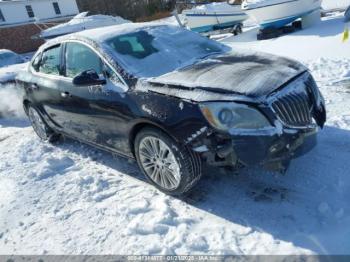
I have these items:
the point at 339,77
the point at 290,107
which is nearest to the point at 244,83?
the point at 290,107

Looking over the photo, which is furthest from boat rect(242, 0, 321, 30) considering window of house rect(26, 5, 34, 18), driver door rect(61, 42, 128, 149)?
window of house rect(26, 5, 34, 18)

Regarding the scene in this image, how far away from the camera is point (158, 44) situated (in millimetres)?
3988

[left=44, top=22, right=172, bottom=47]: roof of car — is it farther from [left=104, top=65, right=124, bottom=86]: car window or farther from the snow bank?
the snow bank

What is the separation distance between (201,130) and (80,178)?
6.74 feet

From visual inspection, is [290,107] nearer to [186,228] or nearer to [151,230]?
[186,228]

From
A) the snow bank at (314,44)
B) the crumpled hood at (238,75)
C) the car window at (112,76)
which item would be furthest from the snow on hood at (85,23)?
the crumpled hood at (238,75)

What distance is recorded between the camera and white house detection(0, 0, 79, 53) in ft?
102

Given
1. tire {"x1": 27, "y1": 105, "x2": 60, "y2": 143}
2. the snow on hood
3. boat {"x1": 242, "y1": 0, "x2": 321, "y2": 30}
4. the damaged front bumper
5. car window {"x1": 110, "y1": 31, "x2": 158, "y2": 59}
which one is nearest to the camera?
the damaged front bumper

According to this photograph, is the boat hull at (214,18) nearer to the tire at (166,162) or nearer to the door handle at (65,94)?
the door handle at (65,94)

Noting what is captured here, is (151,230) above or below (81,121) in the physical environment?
below

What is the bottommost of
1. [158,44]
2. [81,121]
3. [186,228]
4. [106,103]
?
[186,228]

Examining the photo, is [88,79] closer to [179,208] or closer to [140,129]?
[140,129]

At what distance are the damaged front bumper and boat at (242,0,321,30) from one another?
9560 mm

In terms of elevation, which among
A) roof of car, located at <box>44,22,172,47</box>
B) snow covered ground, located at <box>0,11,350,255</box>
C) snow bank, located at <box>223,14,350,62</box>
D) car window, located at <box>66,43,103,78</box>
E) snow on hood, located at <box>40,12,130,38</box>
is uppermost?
snow on hood, located at <box>40,12,130,38</box>
